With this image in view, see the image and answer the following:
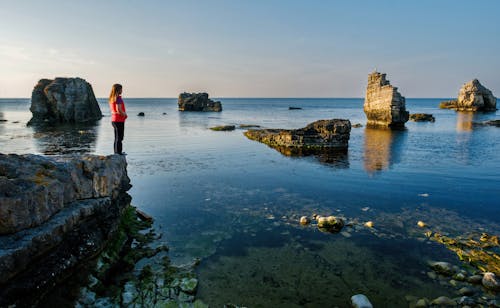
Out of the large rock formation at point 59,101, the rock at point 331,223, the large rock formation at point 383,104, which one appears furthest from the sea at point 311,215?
the large rock formation at point 59,101

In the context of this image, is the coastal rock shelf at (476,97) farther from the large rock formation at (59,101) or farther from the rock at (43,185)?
the rock at (43,185)

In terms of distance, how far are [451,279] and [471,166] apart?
1628 cm

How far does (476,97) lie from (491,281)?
106 metres

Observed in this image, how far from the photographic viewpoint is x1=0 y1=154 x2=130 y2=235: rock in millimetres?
5199

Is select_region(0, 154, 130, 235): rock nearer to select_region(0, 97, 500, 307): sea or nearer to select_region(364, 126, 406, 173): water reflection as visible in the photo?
select_region(0, 97, 500, 307): sea

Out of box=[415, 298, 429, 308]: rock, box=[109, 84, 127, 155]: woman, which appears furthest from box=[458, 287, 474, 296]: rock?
box=[109, 84, 127, 155]: woman

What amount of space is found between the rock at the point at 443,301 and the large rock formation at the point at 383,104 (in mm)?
45862

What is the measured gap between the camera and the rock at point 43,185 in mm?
5199

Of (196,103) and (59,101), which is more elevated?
(196,103)

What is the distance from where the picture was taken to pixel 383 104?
4888 cm

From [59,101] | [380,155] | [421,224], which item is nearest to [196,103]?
[59,101]

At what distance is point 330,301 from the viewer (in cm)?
611

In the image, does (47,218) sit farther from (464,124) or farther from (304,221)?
(464,124)

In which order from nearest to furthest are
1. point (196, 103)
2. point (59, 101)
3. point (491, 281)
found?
point (491, 281), point (59, 101), point (196, 103)
